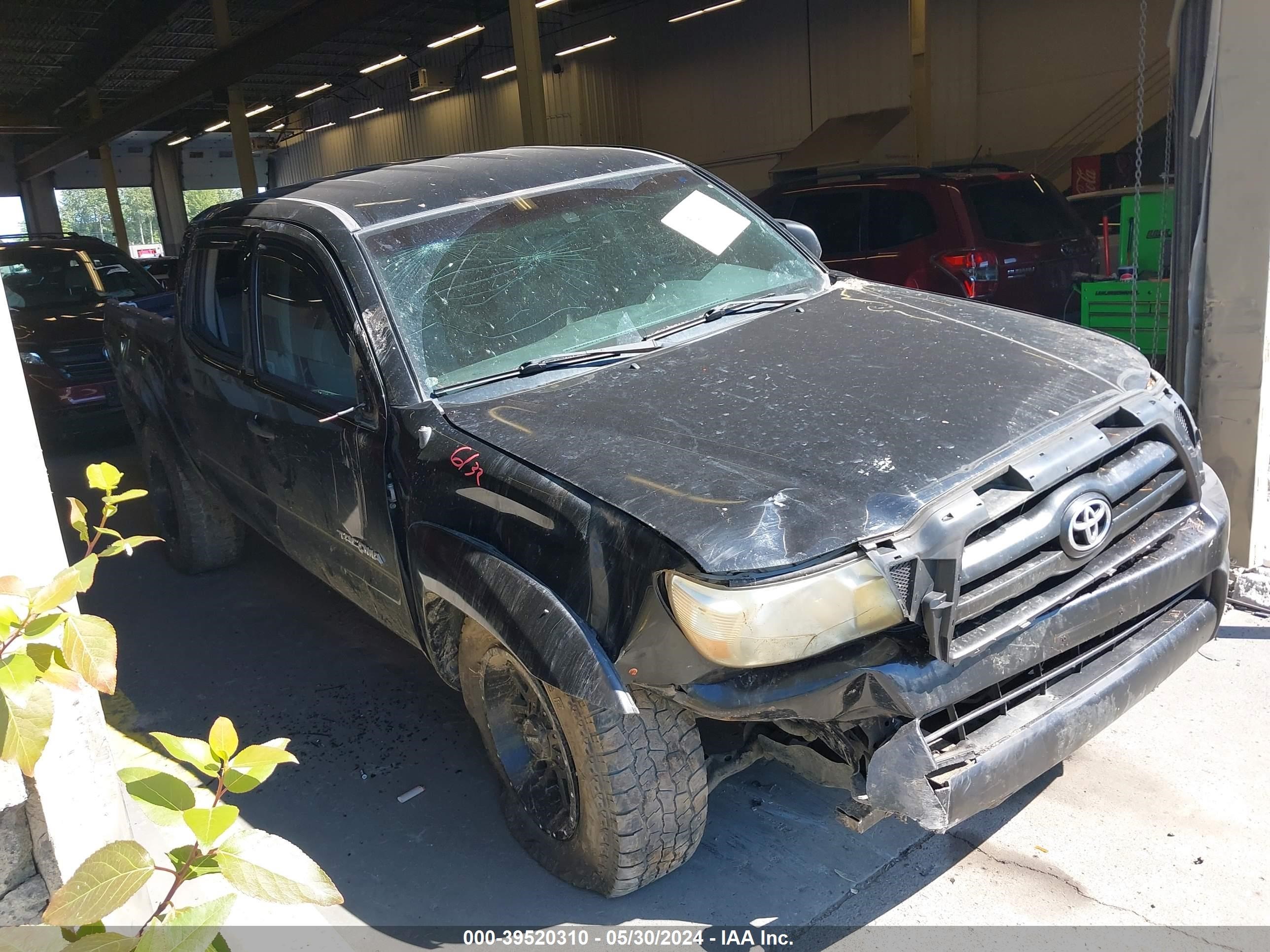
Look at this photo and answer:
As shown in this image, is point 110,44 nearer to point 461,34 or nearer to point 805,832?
point 461,34

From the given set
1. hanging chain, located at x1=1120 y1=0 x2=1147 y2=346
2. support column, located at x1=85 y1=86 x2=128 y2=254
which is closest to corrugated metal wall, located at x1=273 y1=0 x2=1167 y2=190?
support column, located at x1=85 y1=86 x2=128 y2=254

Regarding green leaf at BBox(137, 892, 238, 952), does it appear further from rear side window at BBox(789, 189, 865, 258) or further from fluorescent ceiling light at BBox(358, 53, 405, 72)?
fluorescent ceiling light at BBox(358, 53, 405, 72)

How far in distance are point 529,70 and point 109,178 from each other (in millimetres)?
20176

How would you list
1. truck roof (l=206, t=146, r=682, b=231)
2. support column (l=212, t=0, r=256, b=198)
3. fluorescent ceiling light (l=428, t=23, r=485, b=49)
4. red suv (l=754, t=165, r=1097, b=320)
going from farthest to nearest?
fluorescent ceiling light (l=428, t=23, r=485, b=49) → support column (l=212, t=0, r=256, b=198) → red suv (l=754, t=165, r=1097, b=320) → truck roof (l=206, t=146, r=682, b=231)

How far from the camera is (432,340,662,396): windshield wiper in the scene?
2936mm

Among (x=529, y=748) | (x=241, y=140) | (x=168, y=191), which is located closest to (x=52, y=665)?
(x=529, y=748)

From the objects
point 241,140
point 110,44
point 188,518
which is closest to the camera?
point 188,518

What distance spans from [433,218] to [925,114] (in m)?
14.4

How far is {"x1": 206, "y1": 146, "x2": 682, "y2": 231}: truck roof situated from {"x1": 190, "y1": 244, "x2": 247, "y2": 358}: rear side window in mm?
177

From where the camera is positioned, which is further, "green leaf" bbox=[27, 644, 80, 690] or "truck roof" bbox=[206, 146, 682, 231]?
Result: "truck roof" bbox=[206, 146, 682, 231]

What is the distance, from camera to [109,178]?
26.8 m

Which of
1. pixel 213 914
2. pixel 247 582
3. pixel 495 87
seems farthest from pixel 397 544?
pixel 495 87

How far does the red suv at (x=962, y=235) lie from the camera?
7.36 m

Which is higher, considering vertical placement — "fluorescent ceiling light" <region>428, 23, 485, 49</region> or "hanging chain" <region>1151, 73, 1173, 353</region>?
"fluorescent ceiling light" <region>428, 23, 485, 49</region>
